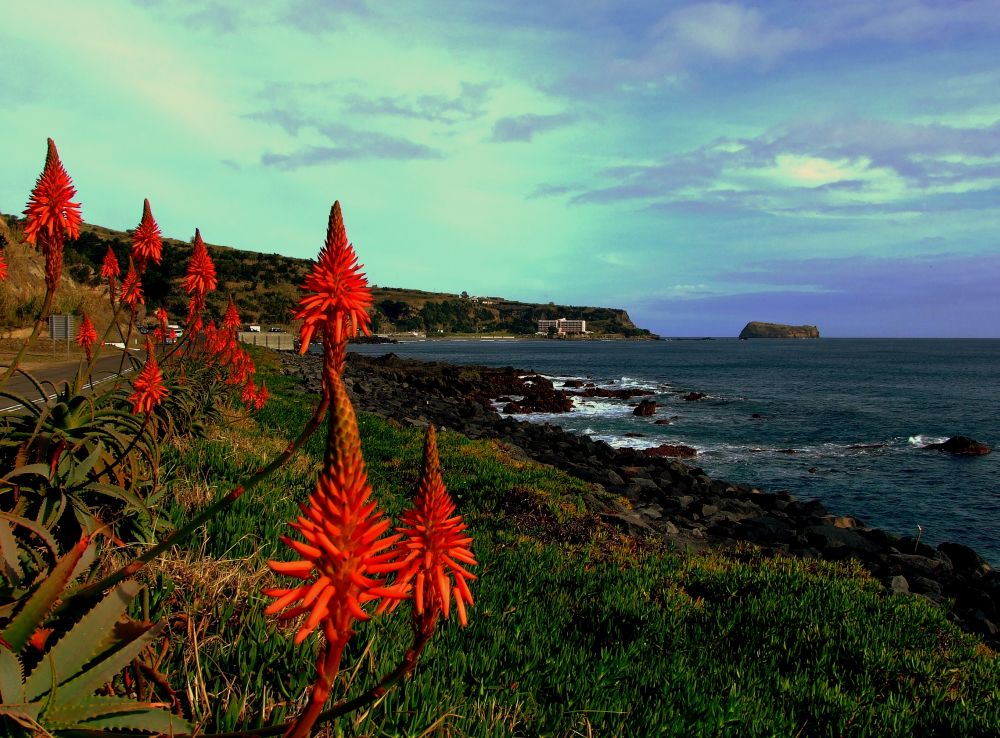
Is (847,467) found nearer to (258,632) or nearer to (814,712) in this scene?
(814,712)

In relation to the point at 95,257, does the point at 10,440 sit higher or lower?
lower

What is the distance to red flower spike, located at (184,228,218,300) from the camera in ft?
18.2

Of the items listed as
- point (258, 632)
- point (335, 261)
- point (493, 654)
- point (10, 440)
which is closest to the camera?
point (335, 261)

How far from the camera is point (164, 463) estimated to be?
22.6 feet

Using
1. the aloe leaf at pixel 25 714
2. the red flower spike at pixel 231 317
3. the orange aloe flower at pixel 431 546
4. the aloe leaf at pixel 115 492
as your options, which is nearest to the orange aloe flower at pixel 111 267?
the aloe leaf at pixel 115 492

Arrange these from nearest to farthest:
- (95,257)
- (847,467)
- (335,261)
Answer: (335,261)
(847,467)
(95,257)

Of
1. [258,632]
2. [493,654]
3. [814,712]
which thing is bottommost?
[814,712]

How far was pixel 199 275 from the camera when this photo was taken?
5656 mm

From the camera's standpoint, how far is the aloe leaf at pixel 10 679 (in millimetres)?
1963

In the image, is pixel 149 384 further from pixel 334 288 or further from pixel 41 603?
pixel 334 288

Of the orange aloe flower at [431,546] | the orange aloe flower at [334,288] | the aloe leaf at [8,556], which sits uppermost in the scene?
the orange aloe flower at [334,288]

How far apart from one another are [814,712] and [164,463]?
6.69 m

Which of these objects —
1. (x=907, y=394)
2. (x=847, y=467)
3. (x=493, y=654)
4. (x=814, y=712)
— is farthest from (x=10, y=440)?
(x=907, y=394)

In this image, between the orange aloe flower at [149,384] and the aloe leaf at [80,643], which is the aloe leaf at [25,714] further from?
the orange aloe flower at [149,384]
